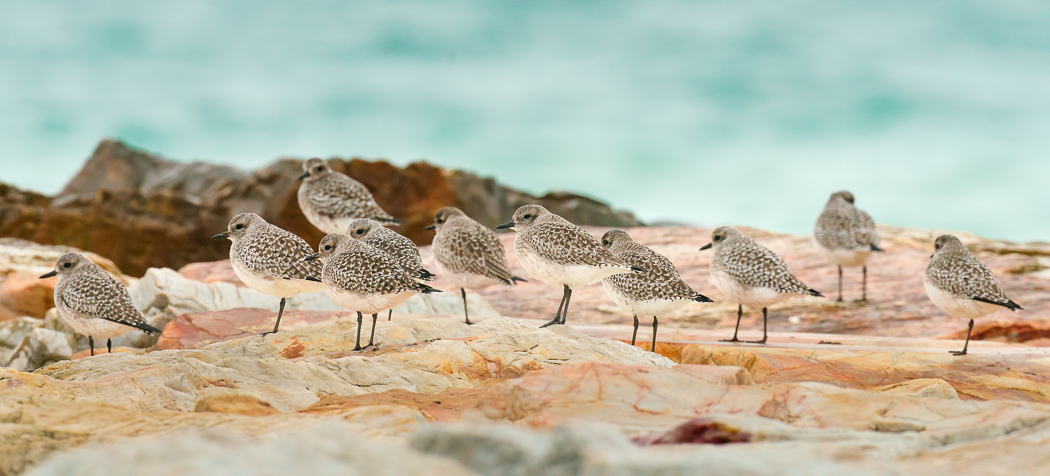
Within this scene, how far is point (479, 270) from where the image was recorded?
34.6 feet

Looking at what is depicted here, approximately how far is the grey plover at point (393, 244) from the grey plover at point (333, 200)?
5.97 ft

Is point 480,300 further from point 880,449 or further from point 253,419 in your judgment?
point 880,449

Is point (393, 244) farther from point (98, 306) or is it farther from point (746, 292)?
point (746, 292)

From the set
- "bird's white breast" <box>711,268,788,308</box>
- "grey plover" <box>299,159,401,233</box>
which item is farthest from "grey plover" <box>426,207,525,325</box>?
"bird's white breast" <box>711,268,788,308</box>

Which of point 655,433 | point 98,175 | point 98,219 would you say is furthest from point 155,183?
point 655,433

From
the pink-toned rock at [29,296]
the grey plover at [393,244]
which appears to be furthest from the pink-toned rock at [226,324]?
the pink-toned rock at [29,296]

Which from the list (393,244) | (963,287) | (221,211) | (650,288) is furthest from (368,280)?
(221,211)

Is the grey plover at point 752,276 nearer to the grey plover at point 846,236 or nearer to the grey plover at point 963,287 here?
Answer: the grey plover at point 963,287

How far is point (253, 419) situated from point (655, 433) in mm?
2712

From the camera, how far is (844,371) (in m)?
10.2

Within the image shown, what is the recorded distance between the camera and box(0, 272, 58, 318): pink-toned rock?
16734 mm

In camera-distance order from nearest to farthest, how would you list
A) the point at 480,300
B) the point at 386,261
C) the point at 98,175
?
the point at 386,261, the point at 480,300, the point at 98,175

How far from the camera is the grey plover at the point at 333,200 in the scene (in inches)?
535

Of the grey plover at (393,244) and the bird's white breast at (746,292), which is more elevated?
the grey plover at (393,244)
